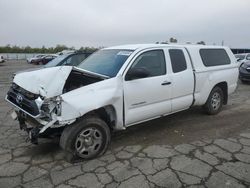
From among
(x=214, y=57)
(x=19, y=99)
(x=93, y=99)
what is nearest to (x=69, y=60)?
(x=214, y=57)

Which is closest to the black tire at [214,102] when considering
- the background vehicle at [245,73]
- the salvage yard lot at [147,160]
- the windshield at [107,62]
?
the salvage yard lot at [147,160]

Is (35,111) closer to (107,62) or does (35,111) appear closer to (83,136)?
(83,136)

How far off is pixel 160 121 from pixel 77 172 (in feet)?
9.22

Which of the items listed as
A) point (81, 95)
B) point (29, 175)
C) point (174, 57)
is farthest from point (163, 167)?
point (174, 57)

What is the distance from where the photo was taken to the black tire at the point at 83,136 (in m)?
3.92

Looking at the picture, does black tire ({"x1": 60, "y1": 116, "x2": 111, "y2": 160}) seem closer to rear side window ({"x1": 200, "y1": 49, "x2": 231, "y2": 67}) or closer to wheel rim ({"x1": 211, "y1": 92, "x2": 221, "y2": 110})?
rear side window ({"x1": 200, "y1": 49, "x2": 231, "y2": 67})

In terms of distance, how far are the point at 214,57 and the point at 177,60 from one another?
1.54 m

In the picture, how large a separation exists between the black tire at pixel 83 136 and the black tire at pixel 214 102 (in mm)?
3139

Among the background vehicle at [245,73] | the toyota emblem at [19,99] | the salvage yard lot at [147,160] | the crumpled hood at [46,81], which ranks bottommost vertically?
the salvage yard lot at [147,160]

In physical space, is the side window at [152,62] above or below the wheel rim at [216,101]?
above

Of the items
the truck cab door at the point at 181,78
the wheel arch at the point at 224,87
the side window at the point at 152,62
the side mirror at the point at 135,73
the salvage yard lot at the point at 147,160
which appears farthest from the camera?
the wheel arch at the point at 224,87

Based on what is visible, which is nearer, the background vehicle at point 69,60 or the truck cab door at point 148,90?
the truck cab door at point 148,90

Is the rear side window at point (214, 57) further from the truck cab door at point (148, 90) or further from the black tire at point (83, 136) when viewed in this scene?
the black tire at point (83, 136)

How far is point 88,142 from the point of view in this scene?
416cm
